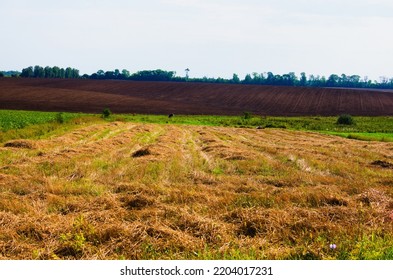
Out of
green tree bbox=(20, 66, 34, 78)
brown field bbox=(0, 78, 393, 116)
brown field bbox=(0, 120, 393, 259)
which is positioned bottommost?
brown field bbox=(0, 120, 393, 259)

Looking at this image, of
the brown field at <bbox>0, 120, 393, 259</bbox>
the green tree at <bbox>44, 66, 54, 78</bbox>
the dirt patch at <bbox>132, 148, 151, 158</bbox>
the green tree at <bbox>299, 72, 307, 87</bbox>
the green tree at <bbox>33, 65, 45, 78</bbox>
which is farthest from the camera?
the green tree at <bbox>299, 72, 307, 87</bbox>

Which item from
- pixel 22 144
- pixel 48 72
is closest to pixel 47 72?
pixel 48 72

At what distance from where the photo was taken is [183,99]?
9031 cm

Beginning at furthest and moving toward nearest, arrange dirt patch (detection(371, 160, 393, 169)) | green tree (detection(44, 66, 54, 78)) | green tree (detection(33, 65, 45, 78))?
green tree (detection(44, 66, 54, 78)), green tree (detection(33, 65, 45, 78)), dirt patch (detection(371, 160, 393, 169))

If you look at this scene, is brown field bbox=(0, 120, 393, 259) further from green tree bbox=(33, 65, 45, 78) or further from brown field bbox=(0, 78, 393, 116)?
green tree bbox=(33, 65, 45, 78)

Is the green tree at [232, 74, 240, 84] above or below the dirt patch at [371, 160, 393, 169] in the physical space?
above

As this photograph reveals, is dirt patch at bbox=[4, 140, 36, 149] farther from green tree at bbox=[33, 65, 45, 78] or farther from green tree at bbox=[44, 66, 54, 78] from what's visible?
green tree at bbox=[44, 66, 54, 78]

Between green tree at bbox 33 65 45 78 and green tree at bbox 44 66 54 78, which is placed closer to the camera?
green tree at bbox 33 65 45 78

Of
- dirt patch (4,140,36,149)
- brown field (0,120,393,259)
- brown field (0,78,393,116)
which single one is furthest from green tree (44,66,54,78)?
brown field (0,120,393,259)

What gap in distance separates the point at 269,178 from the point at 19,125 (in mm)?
26113

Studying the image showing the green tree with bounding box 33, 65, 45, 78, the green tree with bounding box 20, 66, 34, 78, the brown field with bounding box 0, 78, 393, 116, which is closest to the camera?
the brown field with bounding box 0, 78, 393, 116

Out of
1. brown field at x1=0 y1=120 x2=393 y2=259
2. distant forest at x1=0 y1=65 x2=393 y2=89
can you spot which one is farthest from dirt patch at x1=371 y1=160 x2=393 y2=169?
distant forest at x1=0 y1=65 x2=393 y2=89

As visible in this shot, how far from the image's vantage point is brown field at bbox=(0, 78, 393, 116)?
2876 inches

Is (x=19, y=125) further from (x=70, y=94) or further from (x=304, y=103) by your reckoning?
(x=304, y=103)
